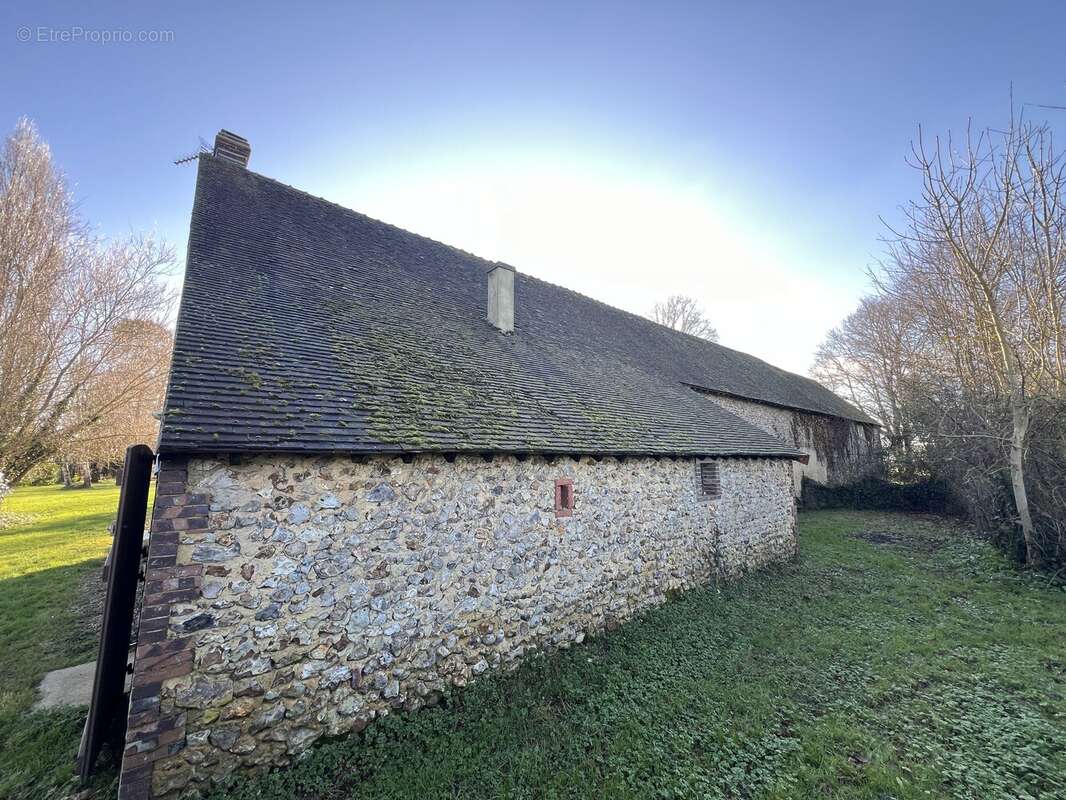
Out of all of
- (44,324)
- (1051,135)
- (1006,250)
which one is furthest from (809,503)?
(44,324)

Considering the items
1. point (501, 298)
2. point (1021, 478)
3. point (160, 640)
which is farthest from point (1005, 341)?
point (160, 640)

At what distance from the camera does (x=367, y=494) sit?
185 inches

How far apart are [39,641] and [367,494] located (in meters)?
6.37

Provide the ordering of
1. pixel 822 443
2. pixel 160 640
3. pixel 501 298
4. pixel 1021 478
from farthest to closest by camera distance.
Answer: pixel 822 443 < pixel 501 298 < pixel 1021 478 < pixel 160 640

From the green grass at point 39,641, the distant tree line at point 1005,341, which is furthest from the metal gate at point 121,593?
the distant tree line at point 1005,341

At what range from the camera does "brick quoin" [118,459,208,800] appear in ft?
11.0

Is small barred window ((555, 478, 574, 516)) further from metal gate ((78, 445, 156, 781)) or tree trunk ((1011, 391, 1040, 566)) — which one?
tree trunk ((1011, 391, 1040, 566))

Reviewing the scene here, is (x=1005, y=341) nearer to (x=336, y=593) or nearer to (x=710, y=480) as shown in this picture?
(x=710, y=480)

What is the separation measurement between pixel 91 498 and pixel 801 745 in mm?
33805

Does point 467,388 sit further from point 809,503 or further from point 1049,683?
point 809,503

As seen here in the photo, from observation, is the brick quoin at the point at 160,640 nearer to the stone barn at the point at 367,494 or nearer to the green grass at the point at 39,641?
the stone barn at the point at 367,494

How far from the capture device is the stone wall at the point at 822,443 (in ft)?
60.3

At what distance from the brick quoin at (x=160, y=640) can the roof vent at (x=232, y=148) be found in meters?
9.72

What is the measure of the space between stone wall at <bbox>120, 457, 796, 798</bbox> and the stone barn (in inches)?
0.8
